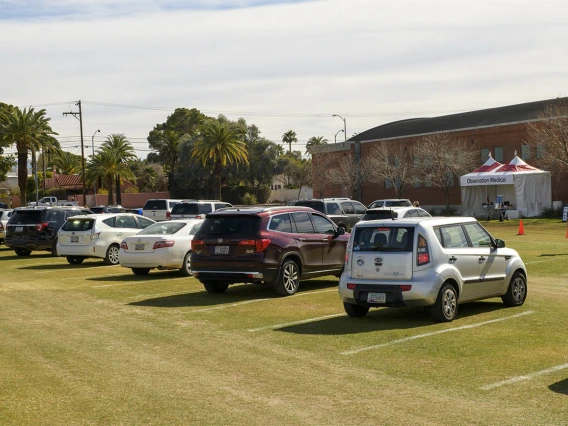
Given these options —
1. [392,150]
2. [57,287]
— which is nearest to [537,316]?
[57,287]

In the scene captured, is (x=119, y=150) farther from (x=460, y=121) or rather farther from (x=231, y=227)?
(x=231, y=227)

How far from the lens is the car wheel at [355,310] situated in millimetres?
13156

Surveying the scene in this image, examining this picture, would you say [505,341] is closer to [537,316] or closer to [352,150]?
[537,316]

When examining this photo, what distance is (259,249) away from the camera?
52.4 feet

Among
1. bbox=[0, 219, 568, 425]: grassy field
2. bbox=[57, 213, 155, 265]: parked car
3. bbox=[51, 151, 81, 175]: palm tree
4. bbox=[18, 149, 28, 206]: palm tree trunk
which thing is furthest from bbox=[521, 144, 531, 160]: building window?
bbox=[51, 151, 81, 175]: palm tree

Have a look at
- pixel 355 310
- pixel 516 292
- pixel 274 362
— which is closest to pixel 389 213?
pixel 516 292

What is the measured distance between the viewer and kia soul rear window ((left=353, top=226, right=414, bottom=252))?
1248 centimetres

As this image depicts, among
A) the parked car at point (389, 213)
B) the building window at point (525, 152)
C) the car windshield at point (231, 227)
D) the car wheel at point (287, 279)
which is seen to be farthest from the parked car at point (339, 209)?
the building window at point (525, 152)

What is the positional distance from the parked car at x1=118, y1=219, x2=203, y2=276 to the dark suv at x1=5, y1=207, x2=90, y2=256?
904 cm

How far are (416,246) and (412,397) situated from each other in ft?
15.2

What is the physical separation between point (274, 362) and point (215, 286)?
7.58 metres

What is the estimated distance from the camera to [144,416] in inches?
291

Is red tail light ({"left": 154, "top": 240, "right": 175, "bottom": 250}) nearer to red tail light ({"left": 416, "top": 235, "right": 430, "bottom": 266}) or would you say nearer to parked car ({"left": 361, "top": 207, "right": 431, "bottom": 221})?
parked car ({"left": 361, "top": 207, "right": 431, "bottom": 221})

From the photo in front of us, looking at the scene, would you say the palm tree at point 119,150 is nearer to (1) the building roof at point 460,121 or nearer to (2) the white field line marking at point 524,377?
(1) the building roof at point 460,121
